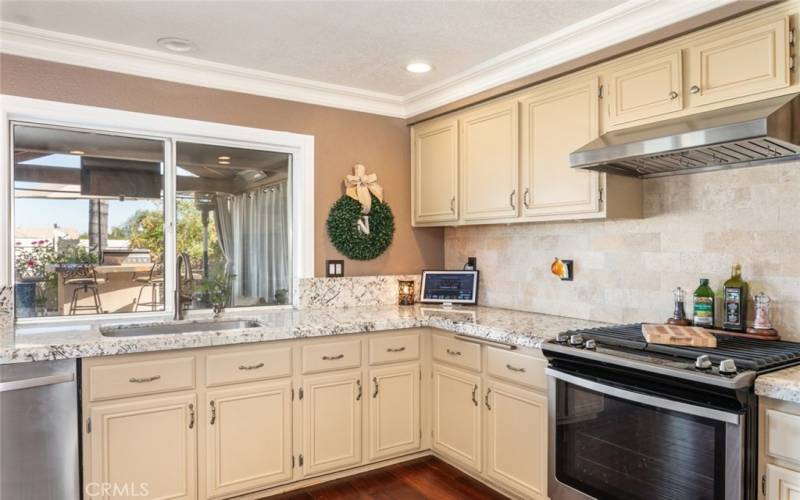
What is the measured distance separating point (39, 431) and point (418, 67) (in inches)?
102

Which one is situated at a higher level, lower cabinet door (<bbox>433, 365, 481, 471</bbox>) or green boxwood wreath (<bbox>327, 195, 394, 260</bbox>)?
green boxwood wreath (<bbox>327, 195, 394, 260</bbox>)

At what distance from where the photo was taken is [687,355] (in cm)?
190

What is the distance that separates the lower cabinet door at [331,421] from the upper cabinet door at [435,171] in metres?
1.32

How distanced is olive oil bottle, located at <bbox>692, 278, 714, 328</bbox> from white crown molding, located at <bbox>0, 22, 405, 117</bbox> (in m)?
2.32

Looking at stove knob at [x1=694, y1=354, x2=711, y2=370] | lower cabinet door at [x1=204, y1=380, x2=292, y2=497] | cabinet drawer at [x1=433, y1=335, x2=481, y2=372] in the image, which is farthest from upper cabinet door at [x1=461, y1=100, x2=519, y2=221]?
lower cabinet door at [x1=204, y1=380, x2=292, y2=497]

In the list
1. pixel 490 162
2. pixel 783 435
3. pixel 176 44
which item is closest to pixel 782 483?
pixel 783 435

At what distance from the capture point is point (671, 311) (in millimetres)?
2561

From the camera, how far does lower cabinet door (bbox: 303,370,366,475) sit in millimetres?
2785

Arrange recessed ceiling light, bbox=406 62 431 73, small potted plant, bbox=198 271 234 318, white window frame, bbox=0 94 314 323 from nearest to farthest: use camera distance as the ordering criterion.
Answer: white window frame, bbox=0 94 314 323, recessed ceiling light, bbox=406 62 431 73, small potted plant, bbox=198 271 234 318

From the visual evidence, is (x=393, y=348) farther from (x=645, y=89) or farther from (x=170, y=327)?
(x=645, y=89)

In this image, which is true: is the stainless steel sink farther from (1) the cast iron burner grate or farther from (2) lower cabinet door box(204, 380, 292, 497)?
(1) the cast iron burner grate

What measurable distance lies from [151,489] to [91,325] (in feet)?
2.92

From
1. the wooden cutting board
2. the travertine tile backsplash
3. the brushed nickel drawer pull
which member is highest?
the travertine tile backsplash

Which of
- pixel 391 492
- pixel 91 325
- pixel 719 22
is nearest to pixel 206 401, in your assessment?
pixel 91 325
